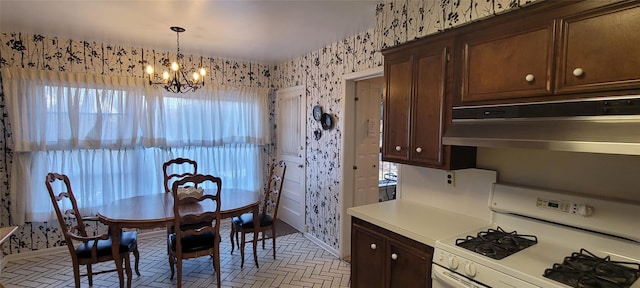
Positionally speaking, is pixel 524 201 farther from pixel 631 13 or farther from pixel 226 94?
pixel 226 94

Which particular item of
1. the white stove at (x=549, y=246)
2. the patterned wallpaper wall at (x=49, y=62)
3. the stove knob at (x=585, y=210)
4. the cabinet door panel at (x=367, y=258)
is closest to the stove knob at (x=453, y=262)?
the white stove at (x=549, y=246)

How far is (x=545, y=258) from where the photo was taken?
1472mm

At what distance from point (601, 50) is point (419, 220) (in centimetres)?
128

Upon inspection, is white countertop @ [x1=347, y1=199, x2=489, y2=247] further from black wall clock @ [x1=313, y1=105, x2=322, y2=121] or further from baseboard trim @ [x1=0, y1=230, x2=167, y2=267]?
baseboard trim @ [x1=0, y1=230, x2=167, y2=267]

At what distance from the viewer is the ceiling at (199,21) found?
2465mm

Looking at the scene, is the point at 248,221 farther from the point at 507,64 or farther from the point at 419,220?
the point at 507,64

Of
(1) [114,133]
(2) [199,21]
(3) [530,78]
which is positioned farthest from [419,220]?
(1) [114,133]

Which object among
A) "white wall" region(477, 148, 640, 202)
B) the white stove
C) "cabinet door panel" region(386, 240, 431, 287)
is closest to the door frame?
"cabinet door panel" region(386, 240, 431, 287)

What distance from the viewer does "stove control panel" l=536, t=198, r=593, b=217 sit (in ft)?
5.00

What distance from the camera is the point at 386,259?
2.03m

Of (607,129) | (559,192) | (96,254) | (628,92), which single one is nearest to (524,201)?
(559,192)

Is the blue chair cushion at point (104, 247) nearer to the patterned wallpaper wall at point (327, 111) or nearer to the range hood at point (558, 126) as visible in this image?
the patterned wallpaper wall at point (327, 111)

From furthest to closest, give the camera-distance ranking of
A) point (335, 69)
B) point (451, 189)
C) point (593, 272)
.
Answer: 1. point (335, 69)
2. point (451, 189)
3. point (593, 272)

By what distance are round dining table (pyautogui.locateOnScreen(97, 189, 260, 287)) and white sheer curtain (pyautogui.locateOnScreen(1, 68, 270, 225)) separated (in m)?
0.93
